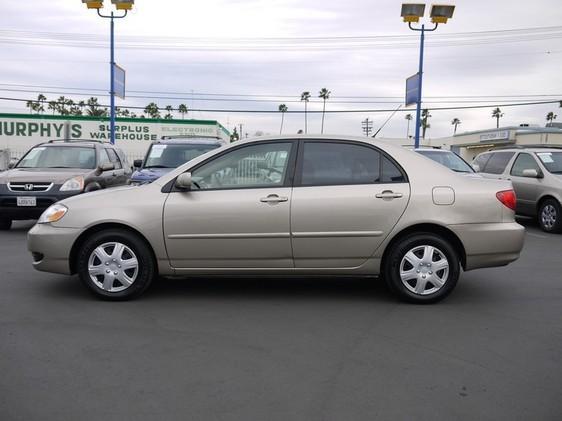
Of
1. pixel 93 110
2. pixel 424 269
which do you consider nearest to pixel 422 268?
pixel 424 269

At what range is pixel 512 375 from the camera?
344 cm

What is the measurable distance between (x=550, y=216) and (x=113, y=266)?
861 centimetres

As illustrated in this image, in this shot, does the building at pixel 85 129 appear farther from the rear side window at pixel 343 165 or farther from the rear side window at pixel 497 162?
the rear side window at pixel 343 165

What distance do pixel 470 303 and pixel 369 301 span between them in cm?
97

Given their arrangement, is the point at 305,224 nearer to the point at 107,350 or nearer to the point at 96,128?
the point at 107,350

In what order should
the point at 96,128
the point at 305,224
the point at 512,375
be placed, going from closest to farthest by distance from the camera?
the point at 512,375, the point at 305,224, the point at 96,128

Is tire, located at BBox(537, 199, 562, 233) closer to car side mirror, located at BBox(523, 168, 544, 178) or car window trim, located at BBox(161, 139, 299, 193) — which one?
car side mirror, located at BBox(523, 168, 544, 178)

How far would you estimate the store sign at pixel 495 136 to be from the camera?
47.8 m

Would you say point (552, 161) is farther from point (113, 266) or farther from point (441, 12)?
point (113, 266)

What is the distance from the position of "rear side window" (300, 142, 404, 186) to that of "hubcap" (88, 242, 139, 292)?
1.79m

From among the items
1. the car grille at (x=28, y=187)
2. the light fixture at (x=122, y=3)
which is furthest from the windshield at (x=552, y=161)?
the light fixture at (x=122, y=3)

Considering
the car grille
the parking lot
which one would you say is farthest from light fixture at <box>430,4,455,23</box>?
the parking lot

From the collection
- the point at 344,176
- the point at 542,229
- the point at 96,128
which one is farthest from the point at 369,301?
the point at 96,128

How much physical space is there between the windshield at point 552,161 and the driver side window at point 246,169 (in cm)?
764
